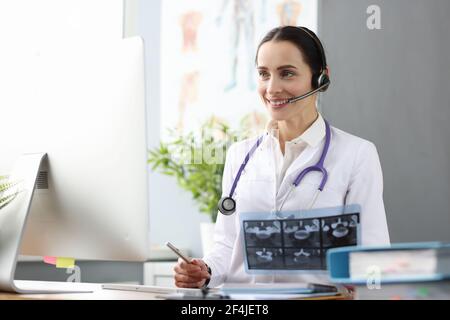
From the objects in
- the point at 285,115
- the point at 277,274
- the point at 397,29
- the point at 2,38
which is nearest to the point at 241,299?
the point at 277,274

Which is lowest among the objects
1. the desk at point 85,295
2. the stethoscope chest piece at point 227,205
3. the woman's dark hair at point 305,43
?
the desk at point 85,295

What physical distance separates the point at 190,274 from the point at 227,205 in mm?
194

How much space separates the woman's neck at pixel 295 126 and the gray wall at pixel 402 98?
635 millimetres

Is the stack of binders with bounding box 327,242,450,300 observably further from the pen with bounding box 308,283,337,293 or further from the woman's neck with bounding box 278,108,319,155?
the woman's neck with bounding box 278,108,319,155

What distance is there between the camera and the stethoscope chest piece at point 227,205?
4.93 feet

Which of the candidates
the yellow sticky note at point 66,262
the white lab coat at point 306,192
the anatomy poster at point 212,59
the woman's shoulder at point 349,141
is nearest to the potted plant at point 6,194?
the yellow sticky note at point 66,262

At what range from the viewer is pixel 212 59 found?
2.98 metres

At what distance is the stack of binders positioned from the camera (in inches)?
21.6

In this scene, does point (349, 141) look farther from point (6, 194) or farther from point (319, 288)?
point (6, 194)

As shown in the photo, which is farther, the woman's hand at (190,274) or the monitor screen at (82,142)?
the woman's hand at (190,274)

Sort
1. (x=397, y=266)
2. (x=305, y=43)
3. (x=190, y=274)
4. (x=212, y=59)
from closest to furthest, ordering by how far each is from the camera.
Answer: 1. (x=397, y=266)
2. (x=190, y=274)
3. (x=305, y=43)
4. (x=212, y=59)

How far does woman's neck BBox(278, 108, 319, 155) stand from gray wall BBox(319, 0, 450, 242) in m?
0.64

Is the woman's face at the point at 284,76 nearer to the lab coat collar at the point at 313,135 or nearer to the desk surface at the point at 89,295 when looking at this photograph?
the lab coat collar at the point at 313,135

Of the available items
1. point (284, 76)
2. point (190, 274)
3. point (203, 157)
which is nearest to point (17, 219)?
point (190, 274)
